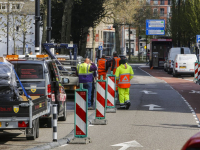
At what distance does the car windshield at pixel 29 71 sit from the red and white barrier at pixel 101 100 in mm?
2014

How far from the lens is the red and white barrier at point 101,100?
1457 centimetres

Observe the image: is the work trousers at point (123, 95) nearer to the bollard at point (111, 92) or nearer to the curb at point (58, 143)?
the bollard at point (111, 92)

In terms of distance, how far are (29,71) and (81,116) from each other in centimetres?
270

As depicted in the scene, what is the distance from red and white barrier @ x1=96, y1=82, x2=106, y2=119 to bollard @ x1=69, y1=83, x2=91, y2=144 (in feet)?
11.1

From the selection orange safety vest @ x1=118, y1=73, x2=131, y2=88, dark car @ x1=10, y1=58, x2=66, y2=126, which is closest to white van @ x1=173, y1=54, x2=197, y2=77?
orange safety vest @ x1=118, y1=73, x2=131, y2=88

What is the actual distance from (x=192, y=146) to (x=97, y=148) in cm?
511

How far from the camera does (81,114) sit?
11156 mm

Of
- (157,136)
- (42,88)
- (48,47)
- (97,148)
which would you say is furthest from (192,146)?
(48,47)

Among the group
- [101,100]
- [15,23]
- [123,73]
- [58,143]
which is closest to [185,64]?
[123,73]

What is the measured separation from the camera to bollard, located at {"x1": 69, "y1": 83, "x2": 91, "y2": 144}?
Answer: 1109cm

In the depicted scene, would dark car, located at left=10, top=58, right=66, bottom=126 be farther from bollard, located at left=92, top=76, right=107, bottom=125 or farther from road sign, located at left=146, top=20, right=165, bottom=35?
road sign, located at left=146, top=20, right=165, bottom=35

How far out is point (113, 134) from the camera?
12383 mm

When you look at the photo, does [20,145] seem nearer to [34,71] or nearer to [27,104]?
[27,104]

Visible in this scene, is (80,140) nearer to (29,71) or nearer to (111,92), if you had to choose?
(29,71)
